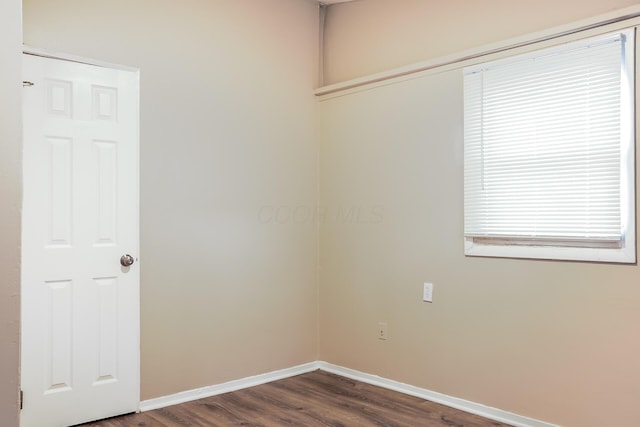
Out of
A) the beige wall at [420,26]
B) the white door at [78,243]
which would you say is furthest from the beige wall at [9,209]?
the beige wall at [420,26]

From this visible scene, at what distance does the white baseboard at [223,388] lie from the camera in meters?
3.31

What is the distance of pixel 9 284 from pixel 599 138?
2.69 meters

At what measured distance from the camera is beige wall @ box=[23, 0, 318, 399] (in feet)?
10.8

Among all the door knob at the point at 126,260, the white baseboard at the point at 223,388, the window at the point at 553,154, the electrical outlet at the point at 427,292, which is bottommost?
the white baseboard at the point at 223,388

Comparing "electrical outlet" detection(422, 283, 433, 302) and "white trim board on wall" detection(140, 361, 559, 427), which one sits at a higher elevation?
"electrical outlet" detection(422, 283, 433, 302)

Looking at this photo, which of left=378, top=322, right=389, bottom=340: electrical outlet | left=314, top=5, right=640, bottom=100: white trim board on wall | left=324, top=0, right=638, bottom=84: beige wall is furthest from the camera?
left=378, top=322, right=389, bottom=340: electrical outlet

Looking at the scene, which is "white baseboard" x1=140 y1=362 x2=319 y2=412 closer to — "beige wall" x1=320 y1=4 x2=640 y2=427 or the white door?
the white door

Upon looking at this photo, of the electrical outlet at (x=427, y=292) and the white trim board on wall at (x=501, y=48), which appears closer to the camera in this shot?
the white trim board on wall at (x=501, y=48)

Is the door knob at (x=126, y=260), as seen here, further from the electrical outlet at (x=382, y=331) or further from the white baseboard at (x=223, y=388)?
the electrical outlet at (x=382, y=331)

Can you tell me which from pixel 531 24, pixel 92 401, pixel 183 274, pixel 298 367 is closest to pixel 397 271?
pixel 298 367

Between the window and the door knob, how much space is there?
2.05 m

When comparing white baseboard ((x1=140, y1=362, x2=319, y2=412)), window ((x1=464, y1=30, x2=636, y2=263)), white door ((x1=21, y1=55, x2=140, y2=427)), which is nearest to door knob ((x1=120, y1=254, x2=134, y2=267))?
white door ((x1=21, y1=55, x2=140, y2=427))

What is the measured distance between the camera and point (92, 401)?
3.06 meters

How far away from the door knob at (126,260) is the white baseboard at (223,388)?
855 millimetres
